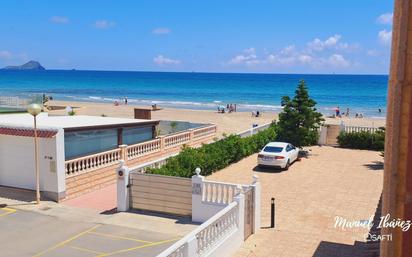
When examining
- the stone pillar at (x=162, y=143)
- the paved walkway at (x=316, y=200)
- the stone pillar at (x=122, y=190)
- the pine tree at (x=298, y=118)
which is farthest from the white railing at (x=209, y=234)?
the pine tree at (x=298, y=118)

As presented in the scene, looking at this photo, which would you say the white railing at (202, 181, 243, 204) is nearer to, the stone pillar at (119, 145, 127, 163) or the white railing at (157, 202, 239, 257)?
the white railing at (157, 202, 239, 257)

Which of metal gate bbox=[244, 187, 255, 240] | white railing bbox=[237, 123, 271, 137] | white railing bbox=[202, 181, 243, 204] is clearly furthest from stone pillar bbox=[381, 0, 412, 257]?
white railing bbox=[237, 123, 271, 137]

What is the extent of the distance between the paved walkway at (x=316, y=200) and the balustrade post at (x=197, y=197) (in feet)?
6.69

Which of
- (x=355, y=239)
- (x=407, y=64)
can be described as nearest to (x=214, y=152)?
(x=355, y=239)

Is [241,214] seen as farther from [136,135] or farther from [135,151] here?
[136,135]

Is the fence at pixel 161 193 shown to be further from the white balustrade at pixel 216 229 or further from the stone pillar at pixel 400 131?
the stone pillar at pixel 400 131

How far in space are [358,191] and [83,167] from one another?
35.8 feet

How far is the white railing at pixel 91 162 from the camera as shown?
1656 centimetres

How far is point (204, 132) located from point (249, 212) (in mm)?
15489

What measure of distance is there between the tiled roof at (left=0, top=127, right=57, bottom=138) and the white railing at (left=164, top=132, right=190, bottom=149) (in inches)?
329

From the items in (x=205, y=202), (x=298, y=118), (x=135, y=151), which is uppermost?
(x=298, y=118)

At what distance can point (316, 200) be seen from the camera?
1630 centimetres

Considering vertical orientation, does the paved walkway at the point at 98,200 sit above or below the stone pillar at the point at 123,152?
below

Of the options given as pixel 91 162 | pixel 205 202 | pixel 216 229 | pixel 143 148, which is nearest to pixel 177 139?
pixel 143 148
